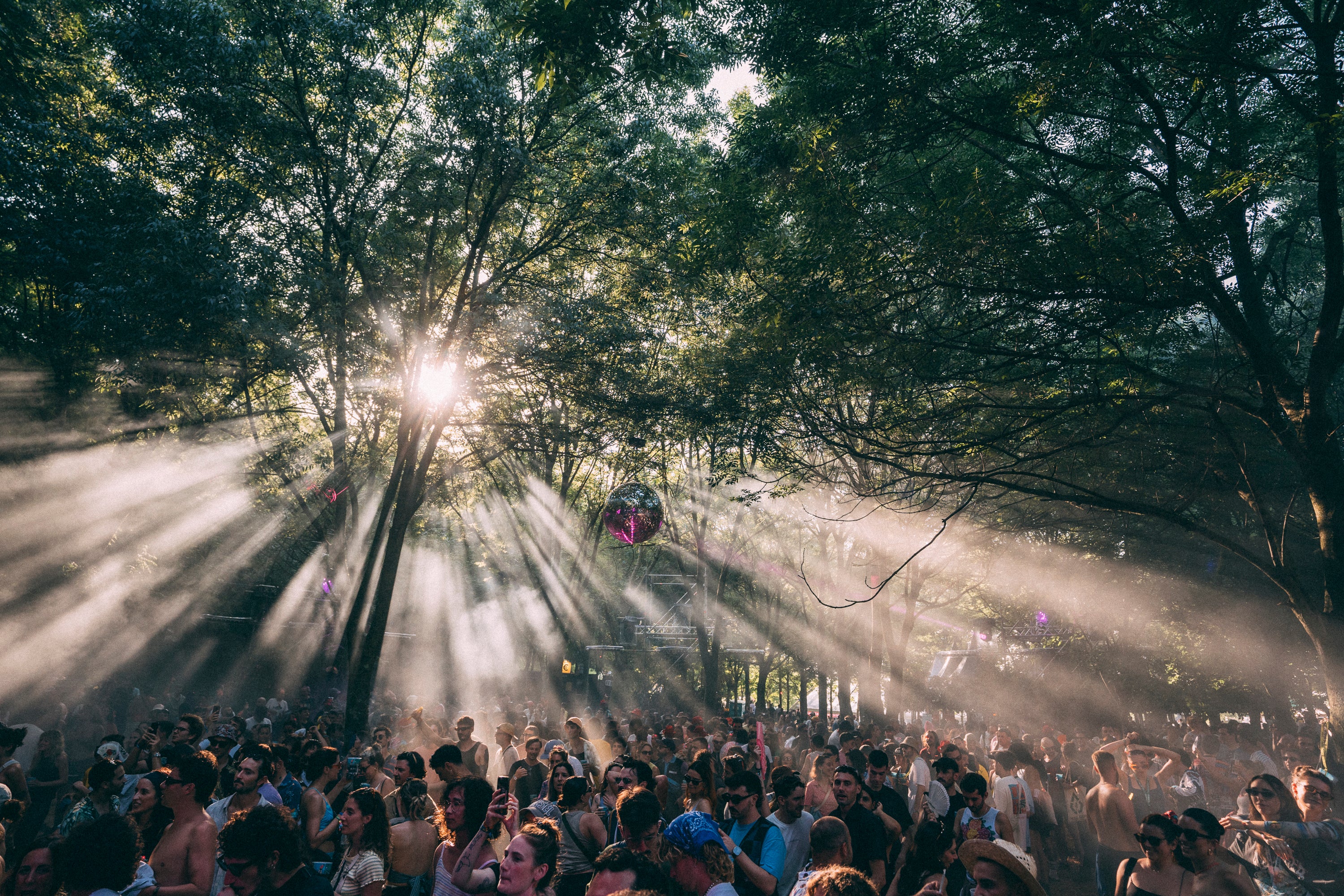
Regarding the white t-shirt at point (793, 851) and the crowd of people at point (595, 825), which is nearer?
the crowd of people at point (595, 825)

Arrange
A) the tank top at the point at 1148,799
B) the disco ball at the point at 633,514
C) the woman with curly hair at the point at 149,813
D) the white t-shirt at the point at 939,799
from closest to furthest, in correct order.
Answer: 1. the woman with curly hair at the point at 149,813
2. the white t-shirt at the point at 939,799
3. the disco ball at the point at 633,514
4. the tank top at the point at 1148,799

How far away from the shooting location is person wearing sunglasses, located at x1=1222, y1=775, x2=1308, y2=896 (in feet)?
19.1

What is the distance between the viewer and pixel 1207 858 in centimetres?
484

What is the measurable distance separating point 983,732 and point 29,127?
34.9 meters

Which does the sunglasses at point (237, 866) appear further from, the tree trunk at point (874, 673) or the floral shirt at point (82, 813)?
the tree trunk at point (874, 673)

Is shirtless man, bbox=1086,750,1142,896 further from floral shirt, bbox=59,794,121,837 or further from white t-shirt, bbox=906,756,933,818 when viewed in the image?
floral shirt, bbox=59,794,121,837

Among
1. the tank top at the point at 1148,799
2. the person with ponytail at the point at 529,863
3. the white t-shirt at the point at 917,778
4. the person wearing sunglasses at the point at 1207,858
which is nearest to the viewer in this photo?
the person with ponytail at the point at 529,863

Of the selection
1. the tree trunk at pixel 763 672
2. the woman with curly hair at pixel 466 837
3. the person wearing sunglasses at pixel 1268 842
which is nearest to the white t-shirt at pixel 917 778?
the person wearing sunglasses at pixel 1268 842

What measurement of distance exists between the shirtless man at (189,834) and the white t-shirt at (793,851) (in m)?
3.85

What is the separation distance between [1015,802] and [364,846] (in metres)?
7.82

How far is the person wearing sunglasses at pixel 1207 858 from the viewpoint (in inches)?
186

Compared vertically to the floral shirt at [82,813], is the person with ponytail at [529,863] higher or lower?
higher

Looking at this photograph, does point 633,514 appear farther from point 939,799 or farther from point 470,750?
point 939,799

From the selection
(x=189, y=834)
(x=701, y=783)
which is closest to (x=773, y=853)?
(x=701, y=783)
